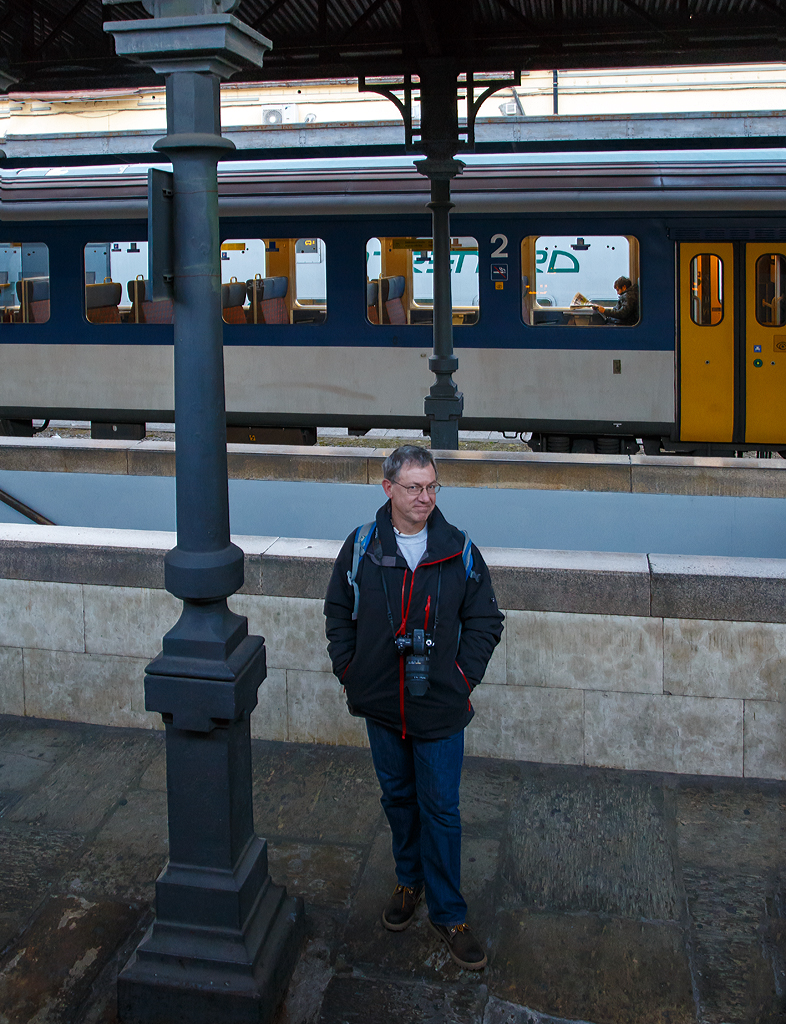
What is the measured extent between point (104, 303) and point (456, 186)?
4514 mm

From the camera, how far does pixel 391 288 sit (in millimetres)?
12430

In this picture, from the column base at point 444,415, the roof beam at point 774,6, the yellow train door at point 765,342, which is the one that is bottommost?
the column base at point 444,415

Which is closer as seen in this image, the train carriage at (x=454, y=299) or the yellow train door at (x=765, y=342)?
the yellow train door at (x=765, y=342)

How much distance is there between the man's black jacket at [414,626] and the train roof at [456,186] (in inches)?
360

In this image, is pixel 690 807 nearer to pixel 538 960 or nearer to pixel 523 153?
pixel 538 960

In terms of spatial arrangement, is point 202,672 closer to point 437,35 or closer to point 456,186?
point 437,35

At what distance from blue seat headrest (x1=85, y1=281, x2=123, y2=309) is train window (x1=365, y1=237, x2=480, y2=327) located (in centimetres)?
317

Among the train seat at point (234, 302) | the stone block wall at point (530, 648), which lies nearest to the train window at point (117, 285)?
the train seat at point (234, 302)

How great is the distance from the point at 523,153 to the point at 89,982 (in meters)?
10.7

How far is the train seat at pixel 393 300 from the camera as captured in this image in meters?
12.4

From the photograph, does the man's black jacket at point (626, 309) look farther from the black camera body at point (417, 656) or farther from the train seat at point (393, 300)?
the black camera body at point (417, 656)

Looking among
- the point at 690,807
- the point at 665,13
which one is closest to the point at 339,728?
the point at 690,807

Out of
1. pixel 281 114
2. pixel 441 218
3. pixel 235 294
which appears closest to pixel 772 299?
pixel 441 218

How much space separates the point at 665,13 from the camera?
879 centimetres
